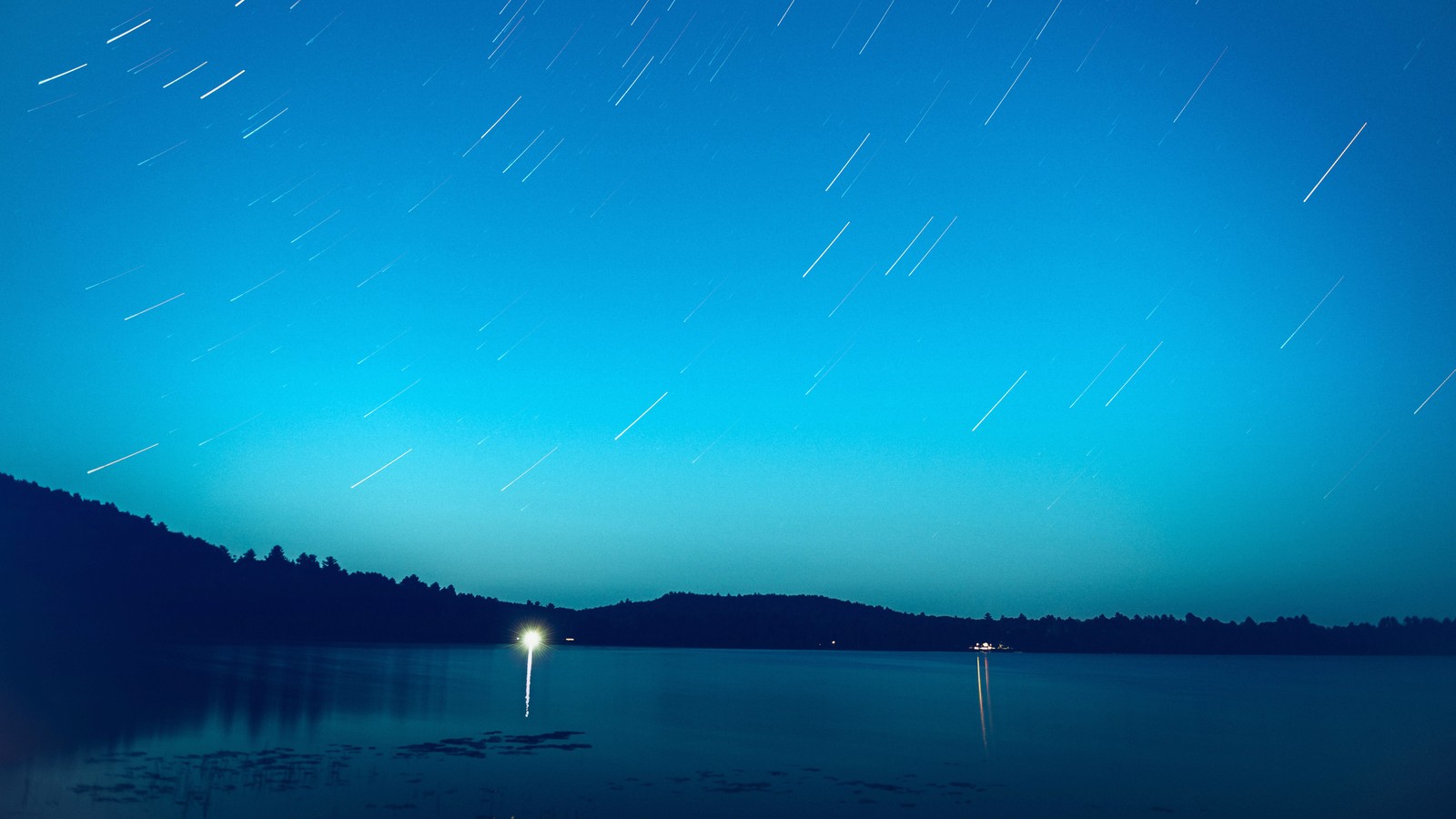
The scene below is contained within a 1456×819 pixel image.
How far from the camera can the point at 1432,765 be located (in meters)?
39.4

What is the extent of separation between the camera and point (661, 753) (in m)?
36.3

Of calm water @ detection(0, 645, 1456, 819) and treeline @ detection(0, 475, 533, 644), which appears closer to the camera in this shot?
calm water @ detection(0, 645, 1456, 819)

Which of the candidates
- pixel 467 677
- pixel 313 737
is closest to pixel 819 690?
pixel 467 677

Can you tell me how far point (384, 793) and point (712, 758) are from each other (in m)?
14.5

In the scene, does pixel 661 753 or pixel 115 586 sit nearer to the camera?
pixel 661 753

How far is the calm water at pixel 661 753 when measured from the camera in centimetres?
2480

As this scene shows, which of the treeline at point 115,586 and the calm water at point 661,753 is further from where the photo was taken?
the treeline at point 115,586

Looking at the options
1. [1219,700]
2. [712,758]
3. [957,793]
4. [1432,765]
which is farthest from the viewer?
[1219,700]

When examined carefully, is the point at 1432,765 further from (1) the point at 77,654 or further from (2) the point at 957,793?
(1) the point at 77,654

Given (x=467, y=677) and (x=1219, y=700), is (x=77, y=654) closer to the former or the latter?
(x=467, y=677)

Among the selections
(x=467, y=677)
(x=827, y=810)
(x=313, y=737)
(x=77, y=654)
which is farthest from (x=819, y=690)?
(x=77, y=654)

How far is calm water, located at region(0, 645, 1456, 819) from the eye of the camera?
976 inches

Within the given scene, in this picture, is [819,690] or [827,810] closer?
[827,810]

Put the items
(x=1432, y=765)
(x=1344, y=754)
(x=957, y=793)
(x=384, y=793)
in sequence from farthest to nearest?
(x=1344, y=754), (x=1432, y=765), (x=957, y=793), (x=384, y=793)
